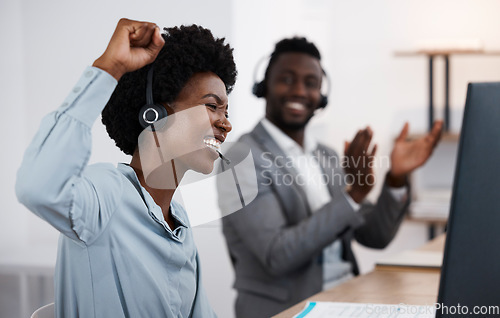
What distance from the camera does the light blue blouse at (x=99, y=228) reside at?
616 mm

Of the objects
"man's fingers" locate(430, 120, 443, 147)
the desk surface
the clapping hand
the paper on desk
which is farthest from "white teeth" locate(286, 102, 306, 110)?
the paper on desk

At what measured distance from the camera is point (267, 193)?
164 centimetres

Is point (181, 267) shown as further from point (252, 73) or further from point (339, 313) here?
point (252, 73)

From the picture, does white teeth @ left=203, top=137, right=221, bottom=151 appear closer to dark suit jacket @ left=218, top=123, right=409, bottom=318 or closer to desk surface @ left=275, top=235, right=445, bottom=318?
desk surface @ left=275, top=235, right=445, bottom=318

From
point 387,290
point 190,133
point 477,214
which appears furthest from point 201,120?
point 387,290

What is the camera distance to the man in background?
159 cm

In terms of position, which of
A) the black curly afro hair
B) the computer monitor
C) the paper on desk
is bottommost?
the paper on desk

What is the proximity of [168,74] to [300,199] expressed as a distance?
1002mm

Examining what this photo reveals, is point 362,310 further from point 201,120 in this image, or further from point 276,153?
point 276,153

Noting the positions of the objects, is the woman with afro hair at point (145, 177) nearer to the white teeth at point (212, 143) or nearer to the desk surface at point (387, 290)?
the white teeth at point (212, 143)

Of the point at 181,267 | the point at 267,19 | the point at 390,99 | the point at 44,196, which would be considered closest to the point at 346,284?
the point at 181,267

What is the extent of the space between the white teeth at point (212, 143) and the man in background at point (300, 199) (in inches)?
24.1

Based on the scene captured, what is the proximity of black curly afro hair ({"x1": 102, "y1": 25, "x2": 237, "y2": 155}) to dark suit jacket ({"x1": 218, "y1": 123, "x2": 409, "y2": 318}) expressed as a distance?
0.64 metres

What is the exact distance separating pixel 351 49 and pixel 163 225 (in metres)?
2.72
